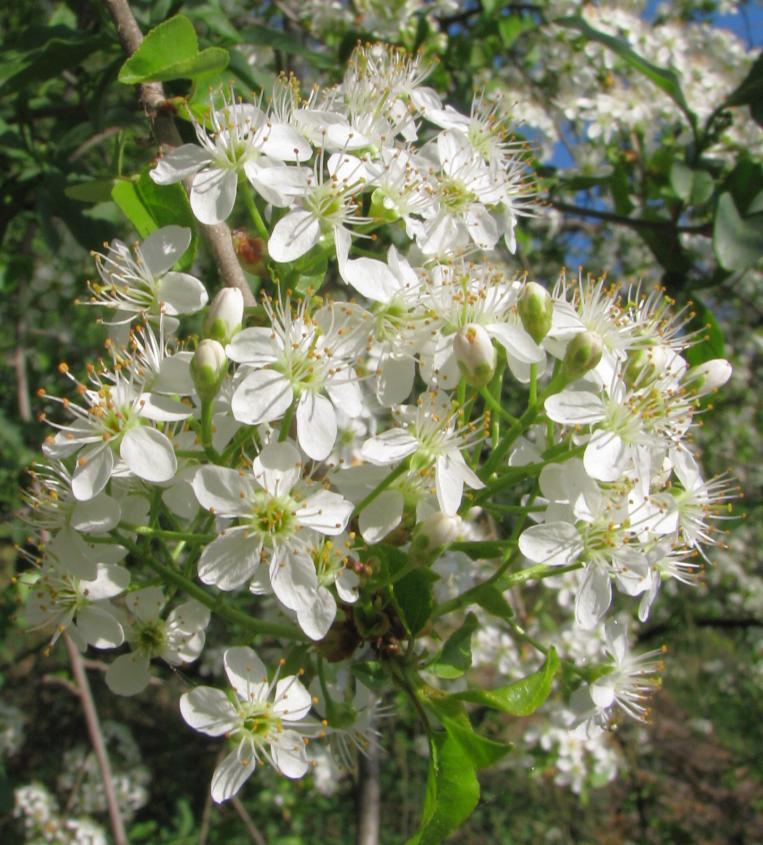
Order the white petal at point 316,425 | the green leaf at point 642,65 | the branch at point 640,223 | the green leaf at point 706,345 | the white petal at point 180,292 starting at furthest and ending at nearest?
the branch at point 640,223 < the green leaf at point 642,65 < the green leaf at point 706,345 < the white petal at point 180,292 < the white petal at point 316,425

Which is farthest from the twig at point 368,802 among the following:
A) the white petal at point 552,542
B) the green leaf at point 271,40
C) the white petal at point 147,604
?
the green leaf at point 271,40

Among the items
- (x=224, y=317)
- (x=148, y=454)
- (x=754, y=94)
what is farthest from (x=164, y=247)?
(x=754, y=94)

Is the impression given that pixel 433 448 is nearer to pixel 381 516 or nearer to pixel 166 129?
pixel 381 516

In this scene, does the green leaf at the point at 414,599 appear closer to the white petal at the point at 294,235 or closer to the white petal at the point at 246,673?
the white petal at the point at 246,673

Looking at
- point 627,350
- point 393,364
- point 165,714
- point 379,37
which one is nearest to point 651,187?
point 379,37

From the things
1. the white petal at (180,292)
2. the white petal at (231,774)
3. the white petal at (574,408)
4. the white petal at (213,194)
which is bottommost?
the white petal at (231,774)

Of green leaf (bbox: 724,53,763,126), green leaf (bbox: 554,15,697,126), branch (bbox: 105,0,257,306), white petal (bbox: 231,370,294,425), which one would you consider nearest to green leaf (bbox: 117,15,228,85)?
branch (bbox: 105,0,257,306)

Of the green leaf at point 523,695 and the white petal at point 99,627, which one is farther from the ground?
the green leaf at point 523,695

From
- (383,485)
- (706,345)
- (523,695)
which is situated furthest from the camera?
(706,345)
